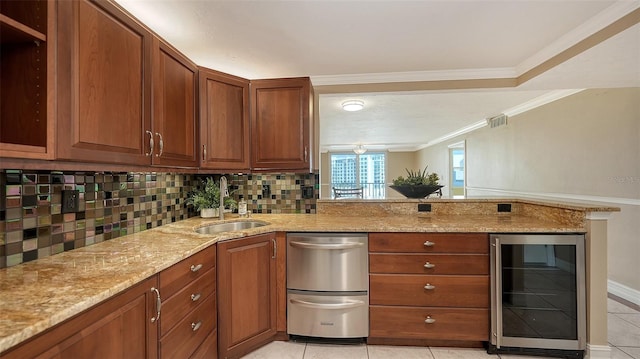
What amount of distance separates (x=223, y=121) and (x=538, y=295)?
266cm

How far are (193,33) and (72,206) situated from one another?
1356 mm

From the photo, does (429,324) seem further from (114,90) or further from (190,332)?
(114,90)

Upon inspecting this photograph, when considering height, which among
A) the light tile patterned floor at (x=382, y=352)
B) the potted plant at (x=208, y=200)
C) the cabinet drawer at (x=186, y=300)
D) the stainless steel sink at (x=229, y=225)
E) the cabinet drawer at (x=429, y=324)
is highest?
the potted plant at (x=208, y=200)

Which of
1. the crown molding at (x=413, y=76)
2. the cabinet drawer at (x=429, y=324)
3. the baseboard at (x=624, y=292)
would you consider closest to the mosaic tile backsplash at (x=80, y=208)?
the crown molding at (x=413, y=76)

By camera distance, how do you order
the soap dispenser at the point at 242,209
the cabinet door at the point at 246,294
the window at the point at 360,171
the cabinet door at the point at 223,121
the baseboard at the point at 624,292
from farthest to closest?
1. the window at the point at 360,171
2. the baseboard at the point at 624,292
3. the soap dispenser at the point at 242,209
4. the cabinet door at the point at 223,121
5. the cabinet door at the point at 246,294

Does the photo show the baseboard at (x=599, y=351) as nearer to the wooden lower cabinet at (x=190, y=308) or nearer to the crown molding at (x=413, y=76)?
the crown molding at (x=413, y=76)

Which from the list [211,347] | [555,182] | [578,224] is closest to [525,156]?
[555,182]

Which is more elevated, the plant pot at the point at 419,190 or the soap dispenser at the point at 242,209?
the plant pot at the point at 419,190

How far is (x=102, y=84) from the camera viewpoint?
121 centimetres

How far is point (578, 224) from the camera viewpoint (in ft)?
6.13

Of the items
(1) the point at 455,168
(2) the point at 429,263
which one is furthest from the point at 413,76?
(1) the point at 455,168

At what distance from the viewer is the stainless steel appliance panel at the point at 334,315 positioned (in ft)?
6.56

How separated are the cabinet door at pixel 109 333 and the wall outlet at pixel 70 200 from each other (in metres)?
0.68

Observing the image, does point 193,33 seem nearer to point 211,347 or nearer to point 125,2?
point 125,2
